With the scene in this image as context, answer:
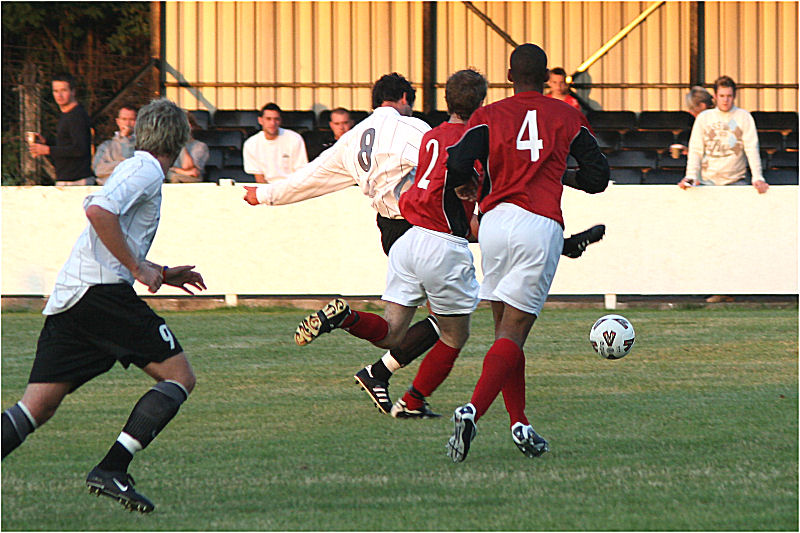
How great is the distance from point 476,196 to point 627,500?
72.1 inches

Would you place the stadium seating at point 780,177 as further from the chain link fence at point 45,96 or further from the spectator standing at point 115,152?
the chain link fence at point 45,96

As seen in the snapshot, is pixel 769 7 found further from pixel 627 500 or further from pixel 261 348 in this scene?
pixel 627 500

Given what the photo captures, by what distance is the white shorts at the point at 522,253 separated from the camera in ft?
19.8

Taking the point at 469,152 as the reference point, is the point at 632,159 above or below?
above

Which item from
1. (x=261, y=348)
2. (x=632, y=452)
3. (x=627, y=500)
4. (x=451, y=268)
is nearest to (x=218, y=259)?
(x=261, y=348)

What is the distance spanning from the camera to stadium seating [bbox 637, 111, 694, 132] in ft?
68.7

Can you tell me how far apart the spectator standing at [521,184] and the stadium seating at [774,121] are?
50.4ft

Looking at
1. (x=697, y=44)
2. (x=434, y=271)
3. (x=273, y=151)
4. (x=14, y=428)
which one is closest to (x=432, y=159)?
(x=434, y=271)

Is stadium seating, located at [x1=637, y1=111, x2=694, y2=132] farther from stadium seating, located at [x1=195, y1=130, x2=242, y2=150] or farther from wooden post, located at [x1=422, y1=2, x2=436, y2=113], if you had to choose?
stadium seating, located at [x1=195, y1=130, x2=242, y2=150]

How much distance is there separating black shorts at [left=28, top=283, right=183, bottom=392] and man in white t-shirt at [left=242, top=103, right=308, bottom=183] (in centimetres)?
905

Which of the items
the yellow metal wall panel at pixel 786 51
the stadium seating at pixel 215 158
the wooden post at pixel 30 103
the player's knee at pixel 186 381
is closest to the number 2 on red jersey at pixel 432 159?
the player's knee at pixel 186 381

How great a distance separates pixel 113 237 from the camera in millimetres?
4934

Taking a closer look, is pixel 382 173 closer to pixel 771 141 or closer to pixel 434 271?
pixel 434 271

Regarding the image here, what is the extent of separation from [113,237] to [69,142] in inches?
364
